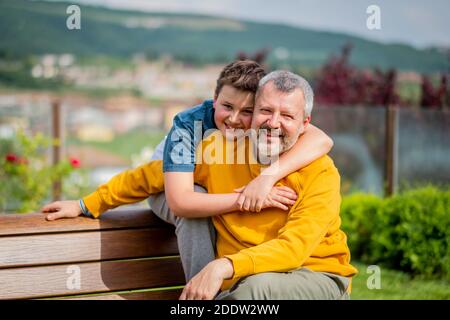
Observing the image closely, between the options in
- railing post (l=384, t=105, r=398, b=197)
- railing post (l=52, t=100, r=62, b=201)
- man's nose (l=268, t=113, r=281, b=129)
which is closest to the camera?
man's nose (l=268, t=113, r=281, b=129)

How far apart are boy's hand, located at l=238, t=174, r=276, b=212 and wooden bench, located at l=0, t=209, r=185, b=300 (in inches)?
22.3

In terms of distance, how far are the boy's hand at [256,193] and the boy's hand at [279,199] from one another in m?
0.02

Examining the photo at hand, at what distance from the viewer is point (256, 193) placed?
106 inches

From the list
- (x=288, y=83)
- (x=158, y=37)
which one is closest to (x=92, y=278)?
(x=288, y=83)

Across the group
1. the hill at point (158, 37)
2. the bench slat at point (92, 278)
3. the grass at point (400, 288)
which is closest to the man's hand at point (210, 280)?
the bench slat at point (92, 278)

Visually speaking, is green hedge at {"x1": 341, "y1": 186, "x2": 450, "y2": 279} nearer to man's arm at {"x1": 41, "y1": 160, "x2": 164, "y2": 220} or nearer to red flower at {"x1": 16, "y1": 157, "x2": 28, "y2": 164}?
man's arm at {"x1": 41, "y1": 160, "x2": 164, "y2": 220}

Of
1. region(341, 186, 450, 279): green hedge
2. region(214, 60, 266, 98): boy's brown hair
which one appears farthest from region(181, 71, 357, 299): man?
region(341, 186, 450, 279): green hedge

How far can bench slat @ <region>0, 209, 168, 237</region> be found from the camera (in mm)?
2871

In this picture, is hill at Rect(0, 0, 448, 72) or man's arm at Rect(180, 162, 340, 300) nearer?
man's arm at Rect(180, 162, 340, 300)

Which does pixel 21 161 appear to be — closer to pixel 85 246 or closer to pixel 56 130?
pixel 56 130

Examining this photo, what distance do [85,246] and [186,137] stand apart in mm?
624

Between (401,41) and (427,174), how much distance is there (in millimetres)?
11390

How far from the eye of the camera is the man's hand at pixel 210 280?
247 centimetres

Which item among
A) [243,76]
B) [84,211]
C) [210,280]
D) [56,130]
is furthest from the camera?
[56,130]
